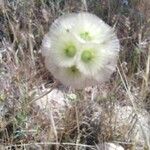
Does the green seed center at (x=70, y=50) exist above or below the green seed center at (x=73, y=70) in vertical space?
above

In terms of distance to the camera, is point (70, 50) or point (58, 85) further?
point (58, 85)

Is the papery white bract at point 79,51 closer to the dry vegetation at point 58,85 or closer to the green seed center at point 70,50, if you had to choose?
the green seed center at point 70,50

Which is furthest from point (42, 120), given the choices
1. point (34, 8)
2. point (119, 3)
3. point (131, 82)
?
point (119, 3)

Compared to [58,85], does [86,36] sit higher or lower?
higher

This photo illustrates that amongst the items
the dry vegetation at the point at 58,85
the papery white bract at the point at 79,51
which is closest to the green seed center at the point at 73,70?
the papery white bract at the point at 79,51

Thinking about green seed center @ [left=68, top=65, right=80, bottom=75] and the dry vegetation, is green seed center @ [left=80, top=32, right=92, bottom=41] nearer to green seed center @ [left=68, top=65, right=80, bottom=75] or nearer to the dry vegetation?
green seed center @ [left=68, top=65, right=80, bottom=75]

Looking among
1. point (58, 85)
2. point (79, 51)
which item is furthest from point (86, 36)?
point (58, 85)

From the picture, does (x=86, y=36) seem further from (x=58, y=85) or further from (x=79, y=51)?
(x=58, y=85)
